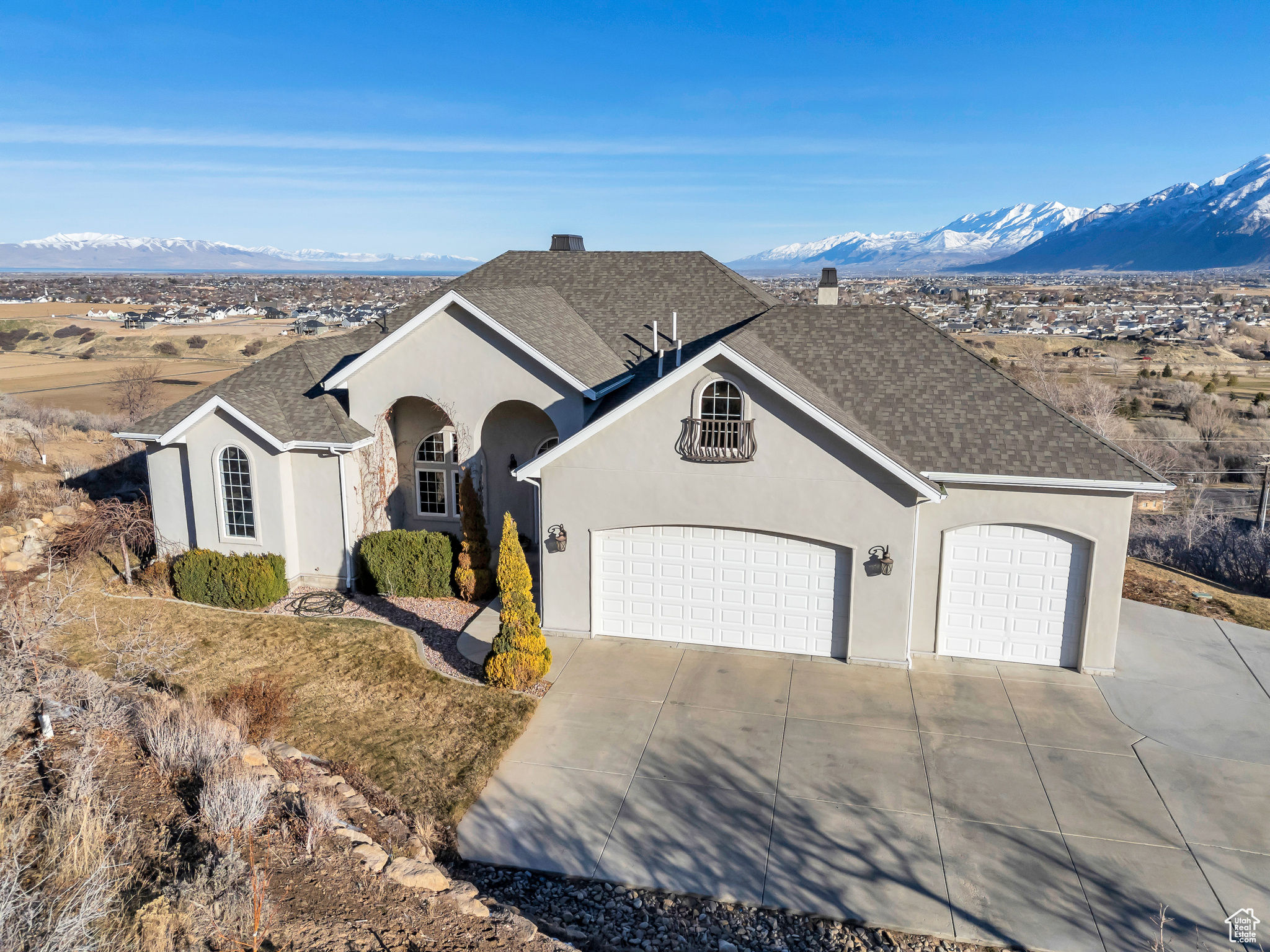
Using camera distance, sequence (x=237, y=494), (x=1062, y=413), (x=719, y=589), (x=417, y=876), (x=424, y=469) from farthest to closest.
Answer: (x=424, y=469) → (x=237, y=494) → (x=719, y=589) → (x=1062, y=413) → (x=417, y=876)

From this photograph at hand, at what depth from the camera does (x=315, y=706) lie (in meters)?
13.4

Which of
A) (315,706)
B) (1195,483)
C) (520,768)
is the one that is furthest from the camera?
(1195,483)

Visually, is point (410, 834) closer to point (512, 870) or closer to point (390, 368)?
point (512, 870)

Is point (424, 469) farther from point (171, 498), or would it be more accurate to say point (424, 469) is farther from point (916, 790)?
point (916, 790)

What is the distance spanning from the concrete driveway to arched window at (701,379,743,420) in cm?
433

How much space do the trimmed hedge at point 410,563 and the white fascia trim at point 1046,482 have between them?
32.8 feet

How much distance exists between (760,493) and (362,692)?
7.48 metres

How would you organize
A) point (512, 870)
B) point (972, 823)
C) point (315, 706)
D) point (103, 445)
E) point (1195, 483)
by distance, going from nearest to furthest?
1. point (512, 870)
2. point (972, 823)
3. point (315, 706)
4. point (103, 445)
5. point (1195, 483)

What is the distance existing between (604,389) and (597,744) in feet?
26.6

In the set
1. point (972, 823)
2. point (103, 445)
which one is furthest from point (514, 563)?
point (103, 445)

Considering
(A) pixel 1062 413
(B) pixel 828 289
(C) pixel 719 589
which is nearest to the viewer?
(A) pixel 1062 413

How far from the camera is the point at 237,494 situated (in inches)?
717

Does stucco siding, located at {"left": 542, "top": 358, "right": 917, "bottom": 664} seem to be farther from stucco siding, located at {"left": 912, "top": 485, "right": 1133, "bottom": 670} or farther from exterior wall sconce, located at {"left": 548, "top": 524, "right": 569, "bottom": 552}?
stucco siding, located at {"left": 912, "top": 485, "right": 1133, "bottom": 670}

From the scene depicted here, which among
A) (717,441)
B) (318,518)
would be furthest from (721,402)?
(318,518)
